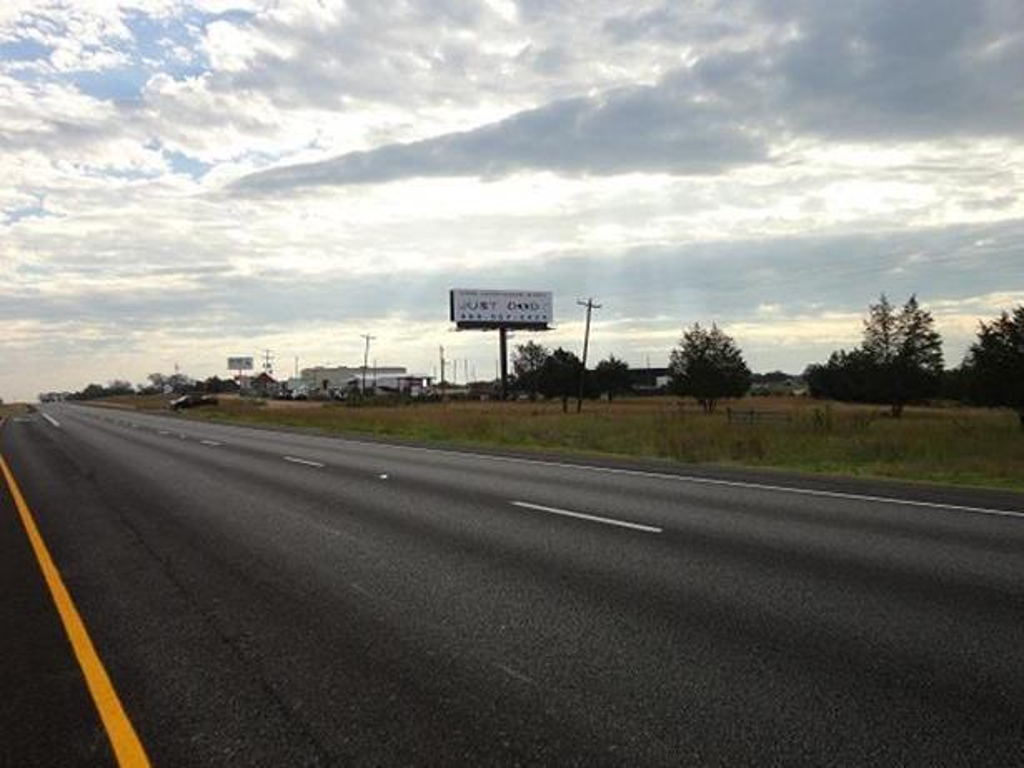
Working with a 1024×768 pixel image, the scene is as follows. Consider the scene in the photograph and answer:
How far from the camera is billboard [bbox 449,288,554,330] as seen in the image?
10512 centimetres

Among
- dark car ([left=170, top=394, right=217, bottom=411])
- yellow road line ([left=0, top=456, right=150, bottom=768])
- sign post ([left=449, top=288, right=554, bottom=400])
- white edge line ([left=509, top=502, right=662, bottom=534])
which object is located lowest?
yellow road line ([left=0, top=456, right=150, bottom=768])

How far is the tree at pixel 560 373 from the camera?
105938mm

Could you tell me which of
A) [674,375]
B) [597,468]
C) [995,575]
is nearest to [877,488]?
[597,468]

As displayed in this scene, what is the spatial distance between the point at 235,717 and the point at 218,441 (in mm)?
27660

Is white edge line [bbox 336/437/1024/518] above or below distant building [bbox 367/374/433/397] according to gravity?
below

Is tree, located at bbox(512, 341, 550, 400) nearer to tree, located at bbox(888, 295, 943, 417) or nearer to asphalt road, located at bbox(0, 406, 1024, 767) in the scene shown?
tree, located at bbox(888, 295, 943, 417)

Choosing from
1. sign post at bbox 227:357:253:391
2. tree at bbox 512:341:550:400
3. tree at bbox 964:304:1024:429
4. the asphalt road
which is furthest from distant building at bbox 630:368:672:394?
the asphalt road

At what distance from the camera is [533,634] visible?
6.08m

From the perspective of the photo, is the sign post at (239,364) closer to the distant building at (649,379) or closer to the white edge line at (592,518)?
the distant building at (649,379)

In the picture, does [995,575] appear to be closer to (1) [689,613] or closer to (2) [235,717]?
(1) [689,613]

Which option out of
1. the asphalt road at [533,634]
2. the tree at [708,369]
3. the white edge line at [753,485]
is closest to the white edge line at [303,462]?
the white edge line at [753,485]

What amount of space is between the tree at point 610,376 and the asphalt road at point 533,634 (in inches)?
4534

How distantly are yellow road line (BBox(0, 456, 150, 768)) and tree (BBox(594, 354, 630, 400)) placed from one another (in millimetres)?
117977

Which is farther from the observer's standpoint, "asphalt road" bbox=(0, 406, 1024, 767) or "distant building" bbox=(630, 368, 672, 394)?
"distant building" bbox=(630, 368, 672, 394)
